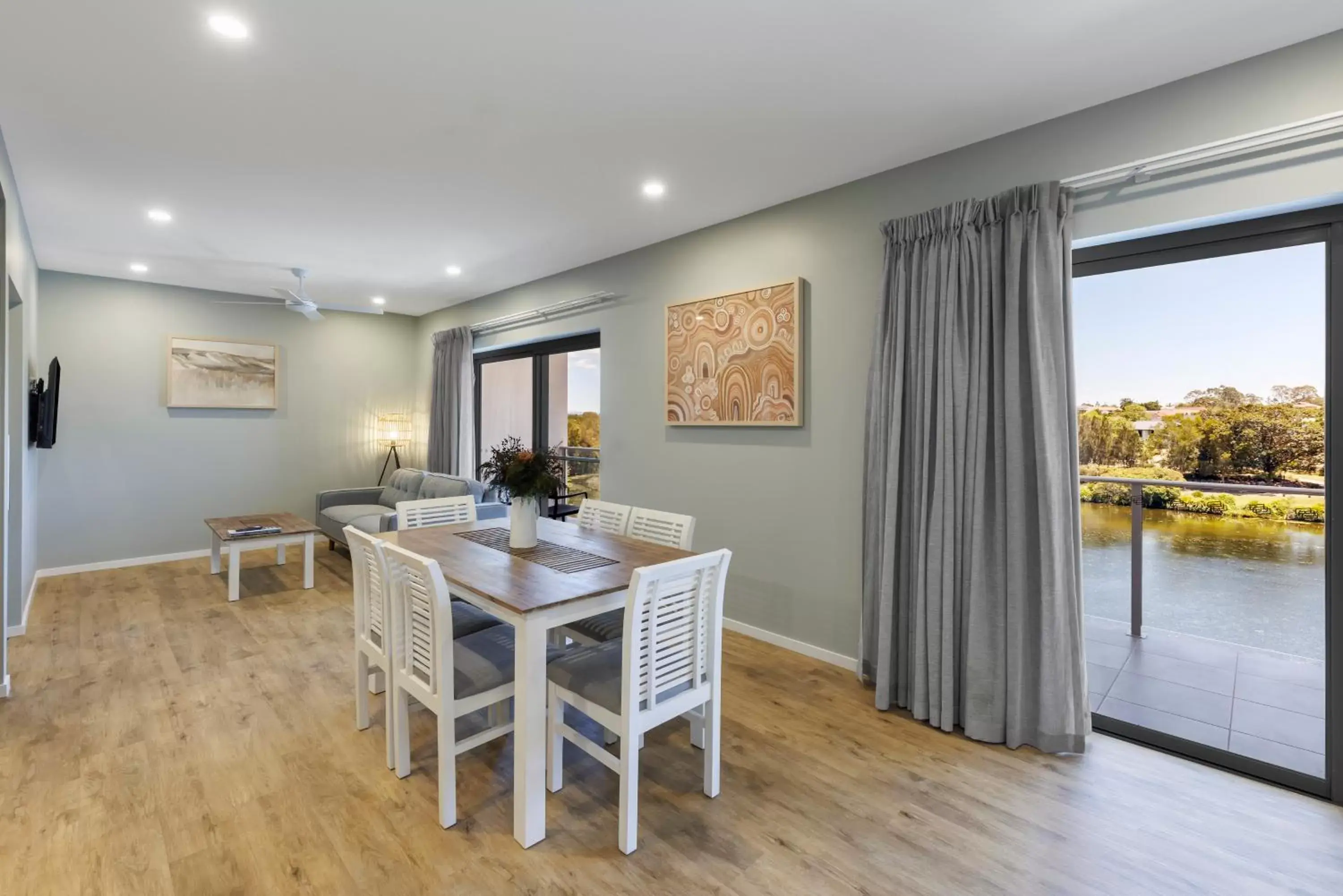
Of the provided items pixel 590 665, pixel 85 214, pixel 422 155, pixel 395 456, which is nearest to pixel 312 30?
pixel 422 155

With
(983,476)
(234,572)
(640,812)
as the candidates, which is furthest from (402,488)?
(983,476)

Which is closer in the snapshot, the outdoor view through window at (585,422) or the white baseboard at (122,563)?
the outdoor view through window at (585,422)

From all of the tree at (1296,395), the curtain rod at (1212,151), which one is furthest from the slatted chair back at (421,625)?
the tree at (1296,395)

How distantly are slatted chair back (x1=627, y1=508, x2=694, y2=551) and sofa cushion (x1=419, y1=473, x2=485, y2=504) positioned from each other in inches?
102

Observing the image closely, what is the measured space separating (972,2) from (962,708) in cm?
265

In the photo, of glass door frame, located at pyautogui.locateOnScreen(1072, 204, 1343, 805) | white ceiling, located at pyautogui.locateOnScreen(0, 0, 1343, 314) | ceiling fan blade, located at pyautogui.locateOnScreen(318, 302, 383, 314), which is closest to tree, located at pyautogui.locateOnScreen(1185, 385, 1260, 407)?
glass door frame, located at pyautogui.locateOnScreen(1072, 204, 1343, 805)

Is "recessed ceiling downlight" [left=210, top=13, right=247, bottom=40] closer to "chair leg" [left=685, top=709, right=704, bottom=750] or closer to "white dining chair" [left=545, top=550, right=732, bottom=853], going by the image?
"white dining chair" [left=545, top=550, right=732, bottom=853]

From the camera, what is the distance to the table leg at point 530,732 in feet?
6.15

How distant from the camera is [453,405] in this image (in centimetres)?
627

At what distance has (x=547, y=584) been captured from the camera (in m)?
2.15

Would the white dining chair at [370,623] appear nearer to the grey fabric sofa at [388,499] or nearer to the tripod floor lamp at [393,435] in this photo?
the grey fabric sofa at [388,499]

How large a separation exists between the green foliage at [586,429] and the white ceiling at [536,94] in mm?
1669

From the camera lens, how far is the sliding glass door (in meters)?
5.07

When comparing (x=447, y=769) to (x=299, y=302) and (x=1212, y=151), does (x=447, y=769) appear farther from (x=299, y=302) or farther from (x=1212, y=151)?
(x=299, y=302)
